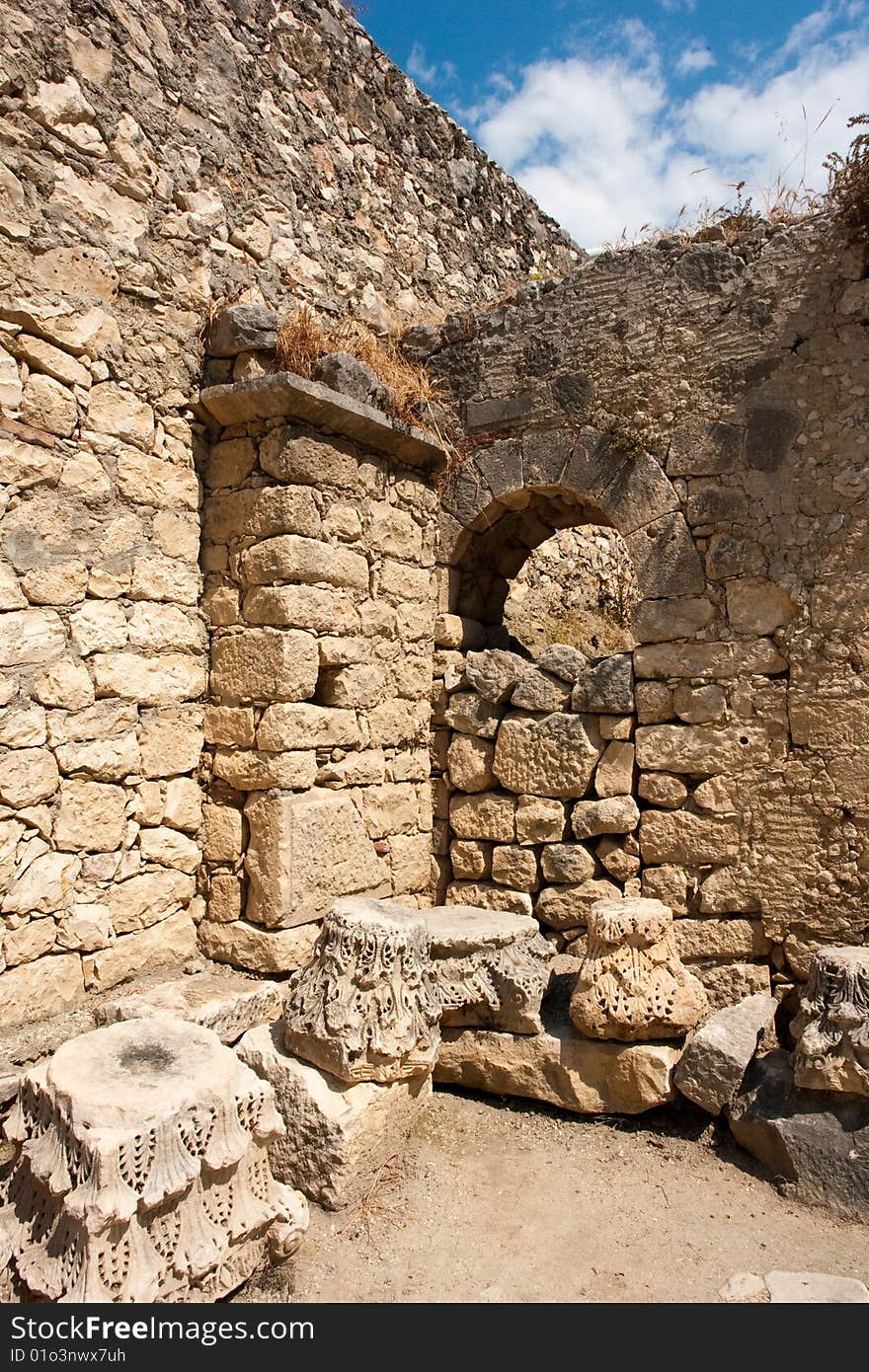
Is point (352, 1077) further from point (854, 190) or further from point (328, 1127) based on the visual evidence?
point (854, 190)

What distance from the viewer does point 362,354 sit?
4.91 meters

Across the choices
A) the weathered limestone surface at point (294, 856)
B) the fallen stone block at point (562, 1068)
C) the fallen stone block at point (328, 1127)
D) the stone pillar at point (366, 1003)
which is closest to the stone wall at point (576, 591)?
the weathered limestone surface at point (294, 856)

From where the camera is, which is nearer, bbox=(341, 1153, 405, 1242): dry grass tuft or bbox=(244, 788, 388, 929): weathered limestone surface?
bbox=(341, 1153, 405, 1242): dry grass tuft

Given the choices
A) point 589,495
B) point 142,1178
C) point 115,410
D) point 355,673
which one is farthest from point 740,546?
point 142,1178

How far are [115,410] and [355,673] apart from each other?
1.63 meters

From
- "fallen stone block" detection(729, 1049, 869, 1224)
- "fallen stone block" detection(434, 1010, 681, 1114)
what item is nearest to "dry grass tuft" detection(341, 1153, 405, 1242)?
"fallen stone block" detection(434, 1010, 681, 1114)

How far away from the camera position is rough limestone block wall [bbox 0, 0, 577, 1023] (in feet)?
11.3

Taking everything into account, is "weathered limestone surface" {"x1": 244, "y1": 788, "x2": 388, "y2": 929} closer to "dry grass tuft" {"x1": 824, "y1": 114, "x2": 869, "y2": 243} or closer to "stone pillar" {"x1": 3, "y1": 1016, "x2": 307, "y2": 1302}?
"stone pillar" {"x1": 3, "y1": 1016, "x2": 307, "y2": 1302}

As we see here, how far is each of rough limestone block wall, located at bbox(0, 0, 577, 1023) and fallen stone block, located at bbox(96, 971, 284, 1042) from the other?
230mm

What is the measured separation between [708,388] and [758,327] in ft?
1.22

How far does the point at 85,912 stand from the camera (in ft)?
12.0

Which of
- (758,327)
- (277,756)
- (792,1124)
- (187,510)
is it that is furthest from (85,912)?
(758,327)

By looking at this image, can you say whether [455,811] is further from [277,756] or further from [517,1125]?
[517,1125]

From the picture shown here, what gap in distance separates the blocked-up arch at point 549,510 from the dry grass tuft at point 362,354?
0.51 metres
